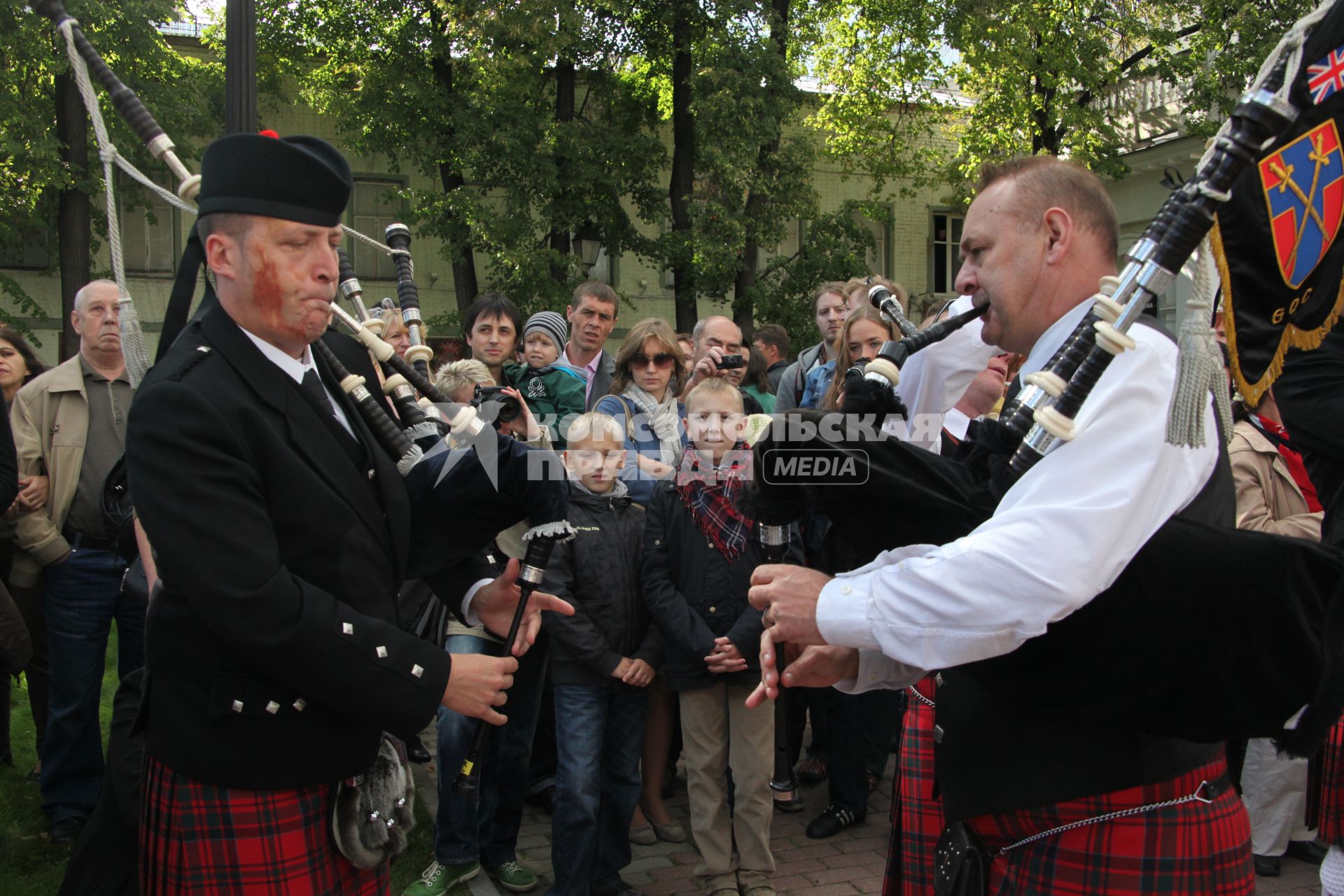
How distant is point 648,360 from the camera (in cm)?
464

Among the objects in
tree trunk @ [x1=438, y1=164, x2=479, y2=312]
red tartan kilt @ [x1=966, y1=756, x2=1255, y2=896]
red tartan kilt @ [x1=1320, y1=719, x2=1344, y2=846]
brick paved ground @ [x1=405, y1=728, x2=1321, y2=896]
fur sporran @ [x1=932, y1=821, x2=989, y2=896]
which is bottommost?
brick paved ground @ [x1=405, y1=728, x2=1321, y2=896]

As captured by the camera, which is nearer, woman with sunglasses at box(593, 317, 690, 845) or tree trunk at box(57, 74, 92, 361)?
woman with sunglasses at box(593, 317, 690, 845)

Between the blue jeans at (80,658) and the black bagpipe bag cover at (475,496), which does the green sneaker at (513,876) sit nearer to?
the blue jeans at (80,658)

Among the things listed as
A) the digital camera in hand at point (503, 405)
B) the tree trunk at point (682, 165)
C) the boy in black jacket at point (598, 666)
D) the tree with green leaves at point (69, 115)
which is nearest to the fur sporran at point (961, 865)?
the digital camera in hand at point (503, 405)

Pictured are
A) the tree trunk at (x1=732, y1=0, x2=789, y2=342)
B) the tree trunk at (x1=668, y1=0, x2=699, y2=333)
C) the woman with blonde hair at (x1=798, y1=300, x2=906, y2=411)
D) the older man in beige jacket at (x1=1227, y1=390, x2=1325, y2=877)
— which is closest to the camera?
the older man in beige jacket at (x1=1227, y1=390, x2=1325, y2=877)

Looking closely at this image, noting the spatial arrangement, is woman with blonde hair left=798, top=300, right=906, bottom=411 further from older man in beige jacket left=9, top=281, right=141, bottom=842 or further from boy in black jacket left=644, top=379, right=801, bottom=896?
older man in beige jacket left=9, top=281, right=141, bottom=842

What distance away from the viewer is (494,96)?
49.9 feet

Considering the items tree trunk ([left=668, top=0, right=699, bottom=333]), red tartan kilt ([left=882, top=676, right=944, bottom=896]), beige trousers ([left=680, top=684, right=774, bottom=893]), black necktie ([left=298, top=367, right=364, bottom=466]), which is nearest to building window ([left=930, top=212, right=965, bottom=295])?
tree trunk ([left=668, top=0, right=699, bottom=333])

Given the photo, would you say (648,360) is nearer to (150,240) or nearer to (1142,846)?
(1142,846)

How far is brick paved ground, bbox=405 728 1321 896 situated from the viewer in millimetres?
3859

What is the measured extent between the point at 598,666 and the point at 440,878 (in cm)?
90

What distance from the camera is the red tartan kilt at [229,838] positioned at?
6.19 ft

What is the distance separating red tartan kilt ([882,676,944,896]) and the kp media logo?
0.79 metres

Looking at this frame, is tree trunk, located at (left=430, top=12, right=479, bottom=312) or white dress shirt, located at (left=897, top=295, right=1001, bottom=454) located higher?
tree trunk, located at (left=430, top=12, right=479, bottom=312)
